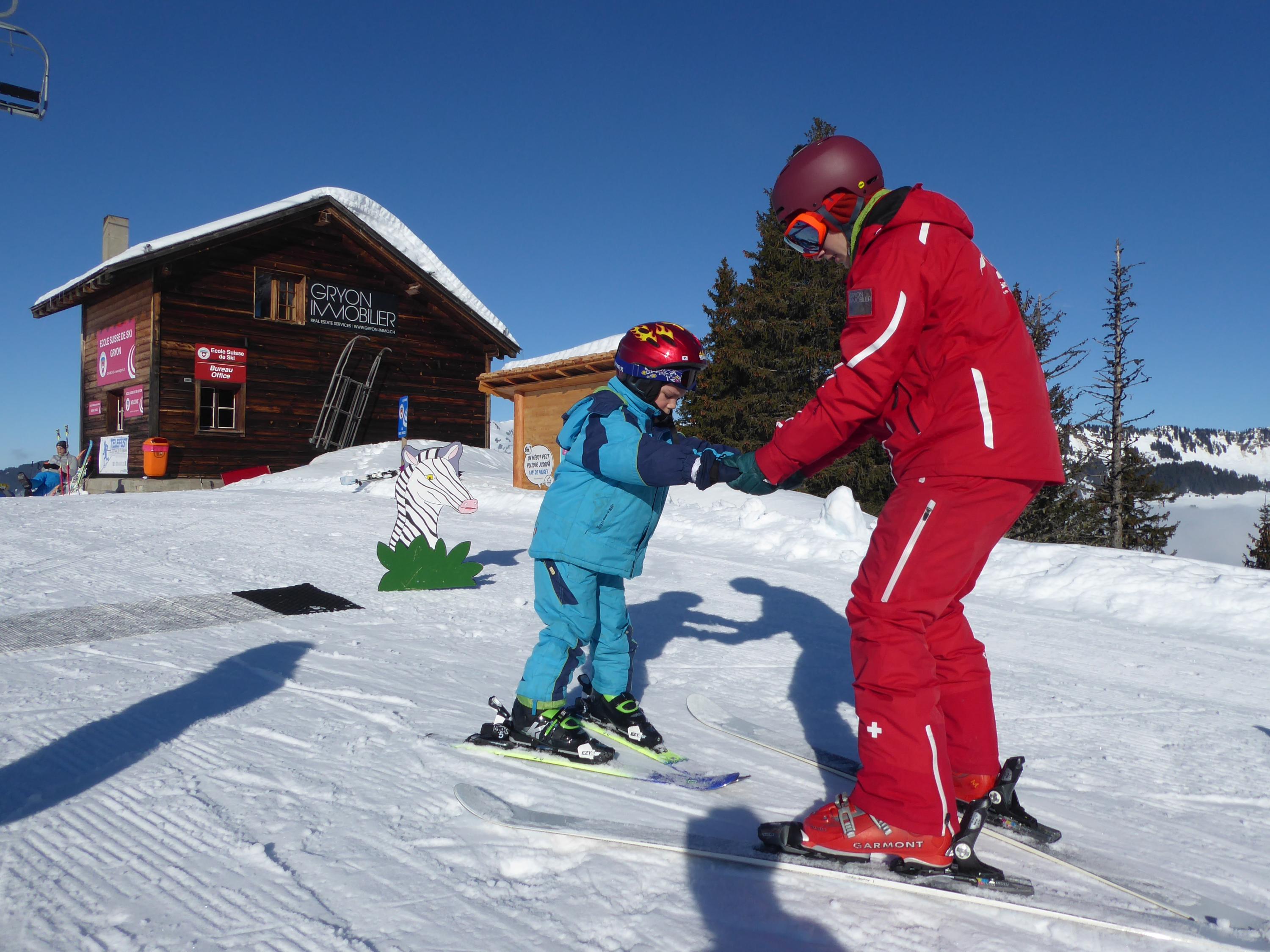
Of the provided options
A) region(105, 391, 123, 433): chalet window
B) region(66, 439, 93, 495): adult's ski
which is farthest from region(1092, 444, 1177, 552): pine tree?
region(66, 439, 93, 495): adult's ski

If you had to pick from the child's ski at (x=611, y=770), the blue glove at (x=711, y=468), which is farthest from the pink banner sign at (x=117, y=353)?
the blue glove at (x=711, y=468)

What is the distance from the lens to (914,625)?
6.84ft

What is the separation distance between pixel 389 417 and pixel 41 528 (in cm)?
1428

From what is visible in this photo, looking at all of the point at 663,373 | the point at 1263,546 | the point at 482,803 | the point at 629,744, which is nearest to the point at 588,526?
the point at 663,373

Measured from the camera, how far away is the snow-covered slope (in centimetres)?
179

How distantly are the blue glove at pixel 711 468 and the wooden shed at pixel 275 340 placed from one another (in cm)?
1995

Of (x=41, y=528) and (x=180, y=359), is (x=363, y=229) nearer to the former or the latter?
(x=180, y=359)

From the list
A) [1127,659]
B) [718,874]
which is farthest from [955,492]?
[1127,659]

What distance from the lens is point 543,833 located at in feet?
7.19

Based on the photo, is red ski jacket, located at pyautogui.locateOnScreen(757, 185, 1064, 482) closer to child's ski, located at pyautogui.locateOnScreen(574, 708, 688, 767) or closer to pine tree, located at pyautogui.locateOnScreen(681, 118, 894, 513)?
child's ski, located at pyautogui.locateOnScreen(574, 708, 688, 767)

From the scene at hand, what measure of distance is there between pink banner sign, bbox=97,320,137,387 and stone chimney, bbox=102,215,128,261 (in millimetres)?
4387

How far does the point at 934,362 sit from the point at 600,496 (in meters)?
1.27

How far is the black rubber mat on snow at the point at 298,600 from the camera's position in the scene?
5.40 metres

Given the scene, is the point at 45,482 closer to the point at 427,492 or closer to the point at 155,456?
the point at 155,456
